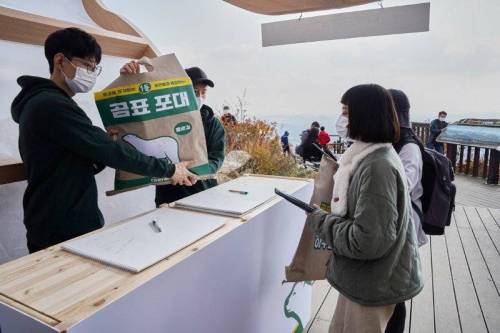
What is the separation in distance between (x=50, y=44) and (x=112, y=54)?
1170 mm

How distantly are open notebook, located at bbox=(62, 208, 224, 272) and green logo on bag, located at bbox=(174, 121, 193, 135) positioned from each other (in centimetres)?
34

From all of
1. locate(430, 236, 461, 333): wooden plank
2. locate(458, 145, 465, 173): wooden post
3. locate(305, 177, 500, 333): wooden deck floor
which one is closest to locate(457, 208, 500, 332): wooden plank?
locate(305, 177, 500, 333): wooden deck floor

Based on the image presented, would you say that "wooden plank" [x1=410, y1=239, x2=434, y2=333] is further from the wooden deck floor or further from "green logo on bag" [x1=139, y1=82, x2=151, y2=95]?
"green logo on bag" [x1=139, y1=82, x2=151, y2=95]

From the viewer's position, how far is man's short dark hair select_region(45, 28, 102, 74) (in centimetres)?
126

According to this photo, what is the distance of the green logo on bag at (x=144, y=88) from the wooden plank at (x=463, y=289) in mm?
2255

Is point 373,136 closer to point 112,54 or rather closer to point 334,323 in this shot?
point 334,323

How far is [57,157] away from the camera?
119 cm

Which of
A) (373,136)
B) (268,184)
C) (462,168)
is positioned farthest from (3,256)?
(462,168)

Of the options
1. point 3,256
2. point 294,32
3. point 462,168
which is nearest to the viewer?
point 3,256

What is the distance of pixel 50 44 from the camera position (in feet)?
4.18

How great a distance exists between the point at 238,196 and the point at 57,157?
0.71 metres

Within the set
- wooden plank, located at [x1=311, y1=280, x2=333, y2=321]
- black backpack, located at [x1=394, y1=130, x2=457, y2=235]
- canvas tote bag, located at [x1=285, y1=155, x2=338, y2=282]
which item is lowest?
wooden plank, located at [x1=311, y1=280, x2=333, y2=321]

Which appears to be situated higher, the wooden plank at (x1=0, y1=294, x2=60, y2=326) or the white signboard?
the white signboard

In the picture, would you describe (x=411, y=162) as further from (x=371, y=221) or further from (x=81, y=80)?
(x=81, y=80)
